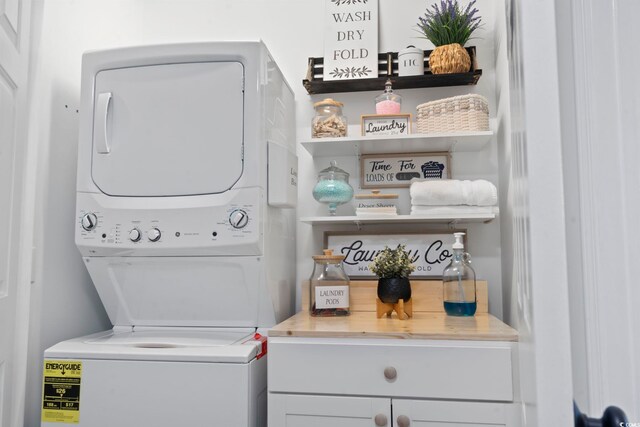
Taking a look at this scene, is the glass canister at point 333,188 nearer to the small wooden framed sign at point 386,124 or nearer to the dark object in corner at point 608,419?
the small wooden framed sign at point 386,124

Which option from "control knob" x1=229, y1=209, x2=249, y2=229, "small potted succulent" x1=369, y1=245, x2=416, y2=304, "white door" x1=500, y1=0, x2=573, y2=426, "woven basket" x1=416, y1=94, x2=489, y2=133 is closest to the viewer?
"white door" x1=500, y1=0, x2=573, y2=426

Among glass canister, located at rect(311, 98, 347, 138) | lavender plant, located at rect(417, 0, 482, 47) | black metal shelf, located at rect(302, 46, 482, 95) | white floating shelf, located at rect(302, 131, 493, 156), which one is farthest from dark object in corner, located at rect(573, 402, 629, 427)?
lavender plant, located at rect(417, 0, 482, 47)

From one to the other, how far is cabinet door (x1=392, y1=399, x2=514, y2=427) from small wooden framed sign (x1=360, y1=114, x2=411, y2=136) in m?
1.10

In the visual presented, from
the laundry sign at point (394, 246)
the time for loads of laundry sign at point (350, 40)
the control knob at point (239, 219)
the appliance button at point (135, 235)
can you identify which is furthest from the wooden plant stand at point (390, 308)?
the time for loads of laundry sign at point (350, 40)

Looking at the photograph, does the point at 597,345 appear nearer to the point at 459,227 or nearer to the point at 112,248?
the point at 459,227

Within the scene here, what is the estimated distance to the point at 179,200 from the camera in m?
1.74

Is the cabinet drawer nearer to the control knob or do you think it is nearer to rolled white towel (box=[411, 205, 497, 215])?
the control knob

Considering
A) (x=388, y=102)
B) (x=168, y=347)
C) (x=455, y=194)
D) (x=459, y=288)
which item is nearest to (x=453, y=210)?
(x=455, y=194)

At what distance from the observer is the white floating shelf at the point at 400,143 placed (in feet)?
6.41

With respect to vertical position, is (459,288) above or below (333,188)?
below

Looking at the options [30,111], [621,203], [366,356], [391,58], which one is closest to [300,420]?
[366,356]

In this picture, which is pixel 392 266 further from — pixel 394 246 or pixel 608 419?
pixel 608 419

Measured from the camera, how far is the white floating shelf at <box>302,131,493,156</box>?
1954 millimetres

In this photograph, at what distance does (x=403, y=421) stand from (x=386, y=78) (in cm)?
144
